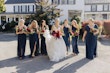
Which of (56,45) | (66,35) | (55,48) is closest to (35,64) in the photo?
(55,48)

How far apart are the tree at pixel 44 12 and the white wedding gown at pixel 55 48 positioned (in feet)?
73.1

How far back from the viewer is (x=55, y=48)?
14.4m

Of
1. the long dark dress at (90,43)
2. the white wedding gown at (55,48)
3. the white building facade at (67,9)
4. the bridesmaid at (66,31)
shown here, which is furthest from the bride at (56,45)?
the white building facade at (67,9)

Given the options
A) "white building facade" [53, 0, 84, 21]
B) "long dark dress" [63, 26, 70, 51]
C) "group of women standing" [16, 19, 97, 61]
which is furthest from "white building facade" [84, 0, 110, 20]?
"group of women standing" [16, 19, 97, 61]

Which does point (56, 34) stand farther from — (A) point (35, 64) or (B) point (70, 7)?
(B) point (70, 7)

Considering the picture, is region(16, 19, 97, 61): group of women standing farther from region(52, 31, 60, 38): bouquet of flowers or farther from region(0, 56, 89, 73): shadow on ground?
region(0, 56, 89, 73): shadow on ground

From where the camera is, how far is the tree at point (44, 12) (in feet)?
125

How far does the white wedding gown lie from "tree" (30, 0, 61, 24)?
22291 mm

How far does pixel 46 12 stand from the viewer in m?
38.7

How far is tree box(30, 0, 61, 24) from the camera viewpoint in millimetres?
37981

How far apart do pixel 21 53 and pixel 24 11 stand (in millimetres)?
44499

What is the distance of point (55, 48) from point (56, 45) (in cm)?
16

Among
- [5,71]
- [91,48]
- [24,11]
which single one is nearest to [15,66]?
[5,71]

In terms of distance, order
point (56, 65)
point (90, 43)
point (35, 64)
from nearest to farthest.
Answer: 1. point (56, 65)
2. point (35, 64)
3. point (90, 43)
